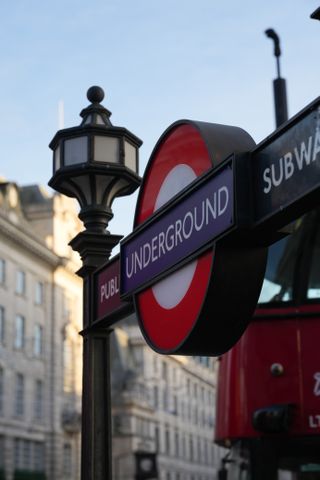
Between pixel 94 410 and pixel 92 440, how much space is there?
0.17 meters

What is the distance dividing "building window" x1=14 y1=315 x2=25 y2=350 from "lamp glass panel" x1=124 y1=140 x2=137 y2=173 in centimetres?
4711

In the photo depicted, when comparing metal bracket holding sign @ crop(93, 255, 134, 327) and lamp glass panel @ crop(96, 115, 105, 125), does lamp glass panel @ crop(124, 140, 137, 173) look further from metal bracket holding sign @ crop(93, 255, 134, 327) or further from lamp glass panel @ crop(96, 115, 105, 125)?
metal bracket holding sign @ crop(93, 255, 134, 327)

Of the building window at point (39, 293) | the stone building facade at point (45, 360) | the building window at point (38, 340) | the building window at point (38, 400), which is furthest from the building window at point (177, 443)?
the building window at point (39, 293)

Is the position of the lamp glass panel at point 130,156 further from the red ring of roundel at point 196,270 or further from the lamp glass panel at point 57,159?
the red ring of roundel at point 196,270

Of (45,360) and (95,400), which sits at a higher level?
(45,360)

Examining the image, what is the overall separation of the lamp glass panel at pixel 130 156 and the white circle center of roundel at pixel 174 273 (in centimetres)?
180

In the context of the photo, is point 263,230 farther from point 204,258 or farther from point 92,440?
point 92,440

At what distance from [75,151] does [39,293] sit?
51366mm

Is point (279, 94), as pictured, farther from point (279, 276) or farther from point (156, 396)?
point (156, 396)

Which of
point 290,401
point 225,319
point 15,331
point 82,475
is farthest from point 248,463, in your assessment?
point 15,331

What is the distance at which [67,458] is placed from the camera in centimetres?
5719

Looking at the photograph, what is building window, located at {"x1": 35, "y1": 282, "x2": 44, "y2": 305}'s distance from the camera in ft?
182

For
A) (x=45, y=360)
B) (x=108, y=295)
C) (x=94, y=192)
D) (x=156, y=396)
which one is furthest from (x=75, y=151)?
(x=156, y=396)

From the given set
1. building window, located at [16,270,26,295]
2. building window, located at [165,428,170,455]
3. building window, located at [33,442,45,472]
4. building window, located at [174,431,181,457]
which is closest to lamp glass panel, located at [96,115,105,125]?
building window, located at [16,270,26,295]
